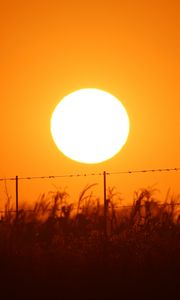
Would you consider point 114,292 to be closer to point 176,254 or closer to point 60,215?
point 176,254

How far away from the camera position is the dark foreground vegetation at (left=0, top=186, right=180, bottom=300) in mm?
11898

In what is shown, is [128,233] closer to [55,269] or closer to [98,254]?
[98,254]

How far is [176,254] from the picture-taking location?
13.2 m

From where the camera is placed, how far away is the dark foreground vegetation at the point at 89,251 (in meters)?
11.9

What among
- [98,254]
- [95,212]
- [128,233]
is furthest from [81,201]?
[98,254]

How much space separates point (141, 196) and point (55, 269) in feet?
11.7

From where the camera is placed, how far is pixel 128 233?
15.0 metres

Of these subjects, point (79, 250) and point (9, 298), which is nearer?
point (9, 298)

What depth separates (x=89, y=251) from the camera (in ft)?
45.4

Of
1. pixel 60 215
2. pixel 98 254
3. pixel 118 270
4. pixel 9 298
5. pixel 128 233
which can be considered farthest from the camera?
pixel 60 215

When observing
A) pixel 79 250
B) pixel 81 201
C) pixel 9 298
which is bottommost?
pixel 9 298

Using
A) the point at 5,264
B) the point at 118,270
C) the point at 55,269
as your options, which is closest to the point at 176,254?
the point at 118,270

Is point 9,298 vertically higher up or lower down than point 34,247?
lower down

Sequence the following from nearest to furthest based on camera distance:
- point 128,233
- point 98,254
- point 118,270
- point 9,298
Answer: point 9,298
point 118,270
point 98,254
point 128,233
